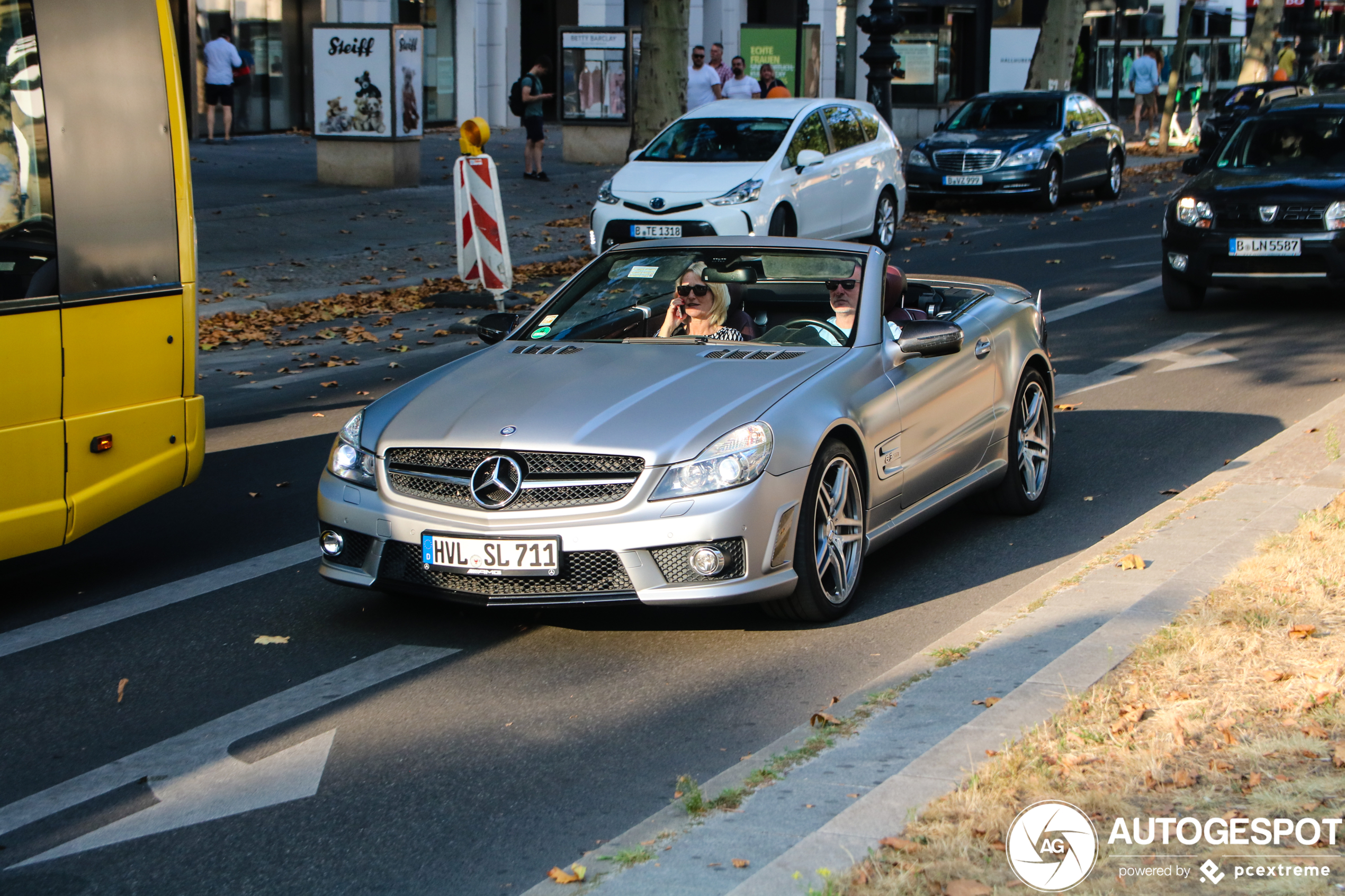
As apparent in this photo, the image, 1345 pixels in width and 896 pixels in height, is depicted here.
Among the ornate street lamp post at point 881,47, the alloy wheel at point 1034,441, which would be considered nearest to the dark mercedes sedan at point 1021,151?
the ornate street lamp post at point 881,47

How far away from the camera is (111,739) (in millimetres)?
5082

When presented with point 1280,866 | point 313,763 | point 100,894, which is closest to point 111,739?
point 313,763

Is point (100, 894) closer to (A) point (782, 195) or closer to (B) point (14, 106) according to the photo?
(B) point (14, 106)

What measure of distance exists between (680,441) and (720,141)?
13.2 m

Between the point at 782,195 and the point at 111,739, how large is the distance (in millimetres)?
13227

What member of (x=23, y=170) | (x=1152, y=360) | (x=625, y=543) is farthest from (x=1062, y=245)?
(x=23, y=170)

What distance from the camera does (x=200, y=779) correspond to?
15.6 feet

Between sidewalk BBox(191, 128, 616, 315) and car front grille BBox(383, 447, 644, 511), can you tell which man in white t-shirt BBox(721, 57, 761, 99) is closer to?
sidewalk BBox(191, 128, 616, 315)

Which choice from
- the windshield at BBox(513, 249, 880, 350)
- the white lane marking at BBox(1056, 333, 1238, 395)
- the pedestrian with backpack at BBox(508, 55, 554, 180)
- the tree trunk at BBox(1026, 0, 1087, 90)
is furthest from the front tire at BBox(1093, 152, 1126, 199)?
the windshield at BBox(513, 249, 880, 350)

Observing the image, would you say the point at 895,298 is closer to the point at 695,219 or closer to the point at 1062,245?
the point at 695,219

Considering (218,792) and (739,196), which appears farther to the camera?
(739,196)

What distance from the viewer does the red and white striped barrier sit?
48.2ft

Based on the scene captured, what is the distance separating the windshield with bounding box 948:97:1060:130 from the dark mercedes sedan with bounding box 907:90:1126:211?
0.01 m

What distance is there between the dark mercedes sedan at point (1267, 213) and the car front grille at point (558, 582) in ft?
32.1
